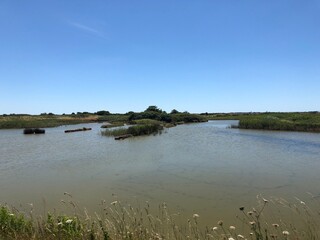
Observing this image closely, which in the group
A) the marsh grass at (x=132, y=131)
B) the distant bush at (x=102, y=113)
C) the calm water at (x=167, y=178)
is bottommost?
the calm water at (x=167, y=178)

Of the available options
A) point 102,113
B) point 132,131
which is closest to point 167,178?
point 132,131

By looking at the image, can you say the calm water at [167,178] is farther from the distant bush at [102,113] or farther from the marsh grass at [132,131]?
the distant bush at [102,113]

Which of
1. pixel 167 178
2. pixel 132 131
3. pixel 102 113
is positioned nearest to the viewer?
pixel 167 178

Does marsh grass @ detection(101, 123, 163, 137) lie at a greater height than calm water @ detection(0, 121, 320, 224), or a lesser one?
greater

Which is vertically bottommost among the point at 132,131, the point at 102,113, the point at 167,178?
the point at 167,178

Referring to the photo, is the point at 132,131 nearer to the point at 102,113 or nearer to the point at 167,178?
the point at 167,178

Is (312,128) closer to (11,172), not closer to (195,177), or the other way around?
(195,177)

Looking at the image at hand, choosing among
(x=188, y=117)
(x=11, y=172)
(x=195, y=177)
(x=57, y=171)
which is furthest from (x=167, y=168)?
(x=188, y=117)

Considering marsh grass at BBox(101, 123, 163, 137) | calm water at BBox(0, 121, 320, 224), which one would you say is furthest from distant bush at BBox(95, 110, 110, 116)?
calm water at BBox(0, 121, 320, 224)

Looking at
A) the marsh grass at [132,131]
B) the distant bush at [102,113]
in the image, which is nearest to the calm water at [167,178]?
the marsh grass at [132,131]

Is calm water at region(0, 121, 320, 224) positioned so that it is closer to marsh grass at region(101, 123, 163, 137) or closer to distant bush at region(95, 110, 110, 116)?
marsh grass at region(101, 123, 163, 137)

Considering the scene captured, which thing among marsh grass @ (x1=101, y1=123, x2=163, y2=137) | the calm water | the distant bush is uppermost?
the distant bush

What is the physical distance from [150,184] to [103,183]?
1.80 metres

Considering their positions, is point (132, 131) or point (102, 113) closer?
point (132, 131)
